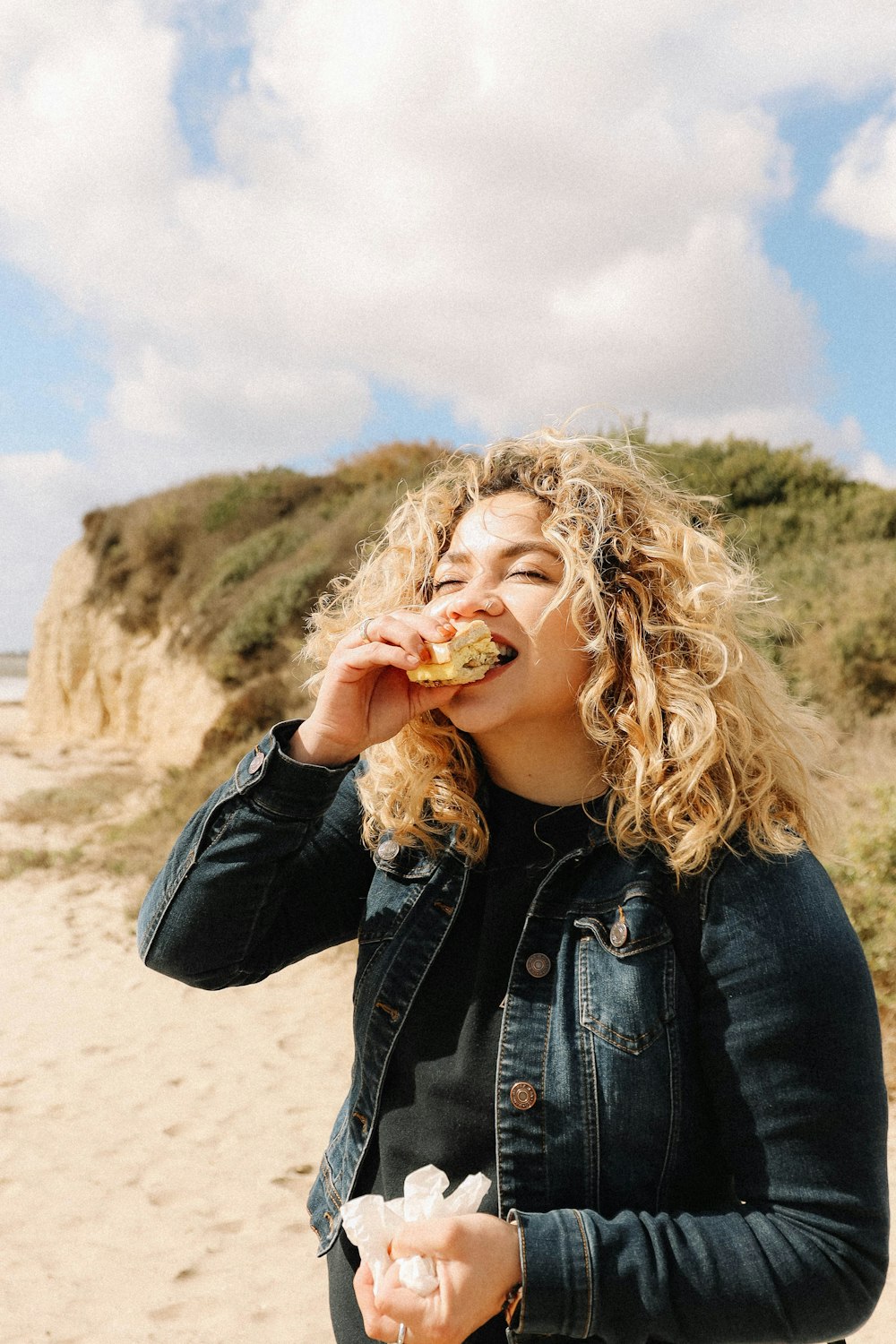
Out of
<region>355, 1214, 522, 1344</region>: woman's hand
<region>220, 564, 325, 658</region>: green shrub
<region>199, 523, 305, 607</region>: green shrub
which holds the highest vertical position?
<region>199, 523, 305, 607</region>: green shrub

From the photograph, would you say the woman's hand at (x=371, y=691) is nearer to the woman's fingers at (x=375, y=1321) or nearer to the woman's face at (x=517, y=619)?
the woman's face at (x=517, y=619)

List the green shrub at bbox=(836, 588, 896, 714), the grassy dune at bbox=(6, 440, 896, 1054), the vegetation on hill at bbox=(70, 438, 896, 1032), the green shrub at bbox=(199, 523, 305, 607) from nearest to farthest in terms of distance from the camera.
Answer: the grassy dune at bbox=(6, 440, 896, 1054), the vegetation on hill at bbox=(70, 438, 896, 1032), the green shrub at bbox=(836, 588, 896, 714), the green shrub at bbox=(199, 523, 305, 607)

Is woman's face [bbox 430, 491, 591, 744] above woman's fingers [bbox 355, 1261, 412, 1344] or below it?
above

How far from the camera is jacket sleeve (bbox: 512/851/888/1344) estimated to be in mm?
1358

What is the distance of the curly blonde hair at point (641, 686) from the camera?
1655mm

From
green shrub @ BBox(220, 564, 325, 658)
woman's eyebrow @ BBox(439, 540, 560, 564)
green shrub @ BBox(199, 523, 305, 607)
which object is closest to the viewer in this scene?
woman's eyebrow @ BBox(439, 540, 560, 564)

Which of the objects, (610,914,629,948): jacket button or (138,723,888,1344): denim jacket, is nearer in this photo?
(138,723,888,1344): denim jacket

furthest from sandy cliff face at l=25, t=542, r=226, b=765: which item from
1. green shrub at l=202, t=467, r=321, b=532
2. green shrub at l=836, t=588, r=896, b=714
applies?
green shrub at l=836, t=588, r=896, b=714

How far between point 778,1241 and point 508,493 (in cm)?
138

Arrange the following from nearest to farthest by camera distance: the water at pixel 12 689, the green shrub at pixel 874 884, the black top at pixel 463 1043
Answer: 1. the black top at pixel 463 1043
2. the green shrub at pixel 874 884
3. the water at pixel 12 689

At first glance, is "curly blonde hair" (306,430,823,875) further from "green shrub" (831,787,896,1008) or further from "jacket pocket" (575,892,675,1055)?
"green shrub" (831,787,896,1008)

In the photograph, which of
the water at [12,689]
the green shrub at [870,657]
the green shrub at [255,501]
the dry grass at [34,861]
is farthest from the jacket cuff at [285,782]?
the water at [12,689]

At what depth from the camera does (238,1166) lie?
488cm

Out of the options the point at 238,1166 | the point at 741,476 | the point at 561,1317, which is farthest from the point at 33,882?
the point at 741,476
